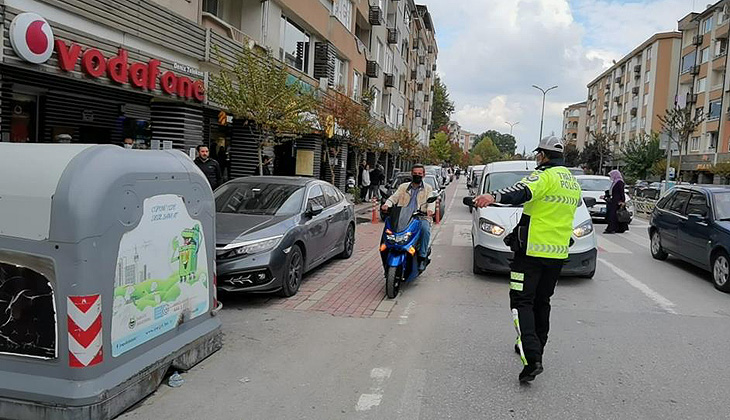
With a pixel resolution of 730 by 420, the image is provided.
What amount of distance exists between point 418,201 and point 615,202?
10007 millimetres

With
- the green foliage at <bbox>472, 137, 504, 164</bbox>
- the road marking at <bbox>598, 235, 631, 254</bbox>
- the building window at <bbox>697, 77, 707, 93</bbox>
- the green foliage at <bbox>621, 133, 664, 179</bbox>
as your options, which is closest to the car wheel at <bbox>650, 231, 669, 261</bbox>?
the road marking at <bbox>598, 235, 631, 254</bbox>

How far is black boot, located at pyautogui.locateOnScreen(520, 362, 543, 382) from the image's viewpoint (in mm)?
4547

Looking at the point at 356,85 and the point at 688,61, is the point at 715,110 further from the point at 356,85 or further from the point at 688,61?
the point at 356,85

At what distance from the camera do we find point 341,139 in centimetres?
2456

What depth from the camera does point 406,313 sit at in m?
6.86

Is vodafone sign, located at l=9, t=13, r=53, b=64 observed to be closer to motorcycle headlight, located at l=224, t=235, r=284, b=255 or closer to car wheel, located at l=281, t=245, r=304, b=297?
motorcycle headlight, located at l=224, t=235, r=284, b=255

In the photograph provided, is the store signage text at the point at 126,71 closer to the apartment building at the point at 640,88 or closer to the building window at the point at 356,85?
the building window at the point at 356,85

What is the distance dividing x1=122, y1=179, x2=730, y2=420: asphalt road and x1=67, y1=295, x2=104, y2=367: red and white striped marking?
1.92 ft

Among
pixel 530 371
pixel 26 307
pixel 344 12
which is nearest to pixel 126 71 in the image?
pixel 26 307

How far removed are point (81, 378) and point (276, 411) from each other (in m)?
1.29

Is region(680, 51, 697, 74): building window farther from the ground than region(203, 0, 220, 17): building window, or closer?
farther from the ground

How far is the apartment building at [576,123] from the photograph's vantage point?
10869cm

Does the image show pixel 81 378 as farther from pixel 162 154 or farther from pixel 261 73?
pixel 261 73

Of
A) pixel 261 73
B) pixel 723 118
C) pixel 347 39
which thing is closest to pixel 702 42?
pixel 723 118
